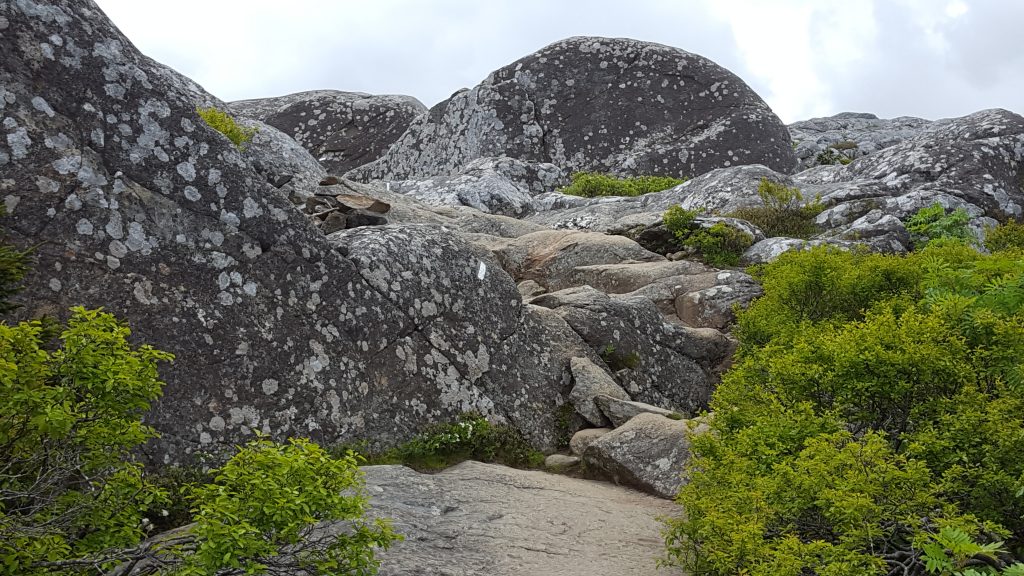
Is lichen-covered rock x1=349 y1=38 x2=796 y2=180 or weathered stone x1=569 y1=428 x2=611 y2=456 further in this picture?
lichen-covered rock x1=349 y1=38 x2=796 y2=180

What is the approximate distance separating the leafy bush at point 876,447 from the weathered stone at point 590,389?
3012 millimetres

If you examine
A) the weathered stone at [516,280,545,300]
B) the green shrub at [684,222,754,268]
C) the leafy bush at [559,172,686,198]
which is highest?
the leafy bush at [559,172,686,198]

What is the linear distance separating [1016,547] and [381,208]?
1222 centimetres

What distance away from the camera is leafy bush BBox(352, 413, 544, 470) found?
9820mm

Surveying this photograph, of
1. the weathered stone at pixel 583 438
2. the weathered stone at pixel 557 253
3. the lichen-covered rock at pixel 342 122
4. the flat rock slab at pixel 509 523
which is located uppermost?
the lichen-covered rock at pixel 342 122

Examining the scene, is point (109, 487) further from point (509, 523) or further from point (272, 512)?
point (509, 523)

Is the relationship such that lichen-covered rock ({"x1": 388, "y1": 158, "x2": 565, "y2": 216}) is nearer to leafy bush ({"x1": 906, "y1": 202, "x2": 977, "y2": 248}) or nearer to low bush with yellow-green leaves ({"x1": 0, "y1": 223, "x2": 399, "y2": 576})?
→ leafy bush ({"x1": 906, "y1": 202, "x2": 977, "y2": 248})

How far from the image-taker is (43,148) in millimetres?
8516

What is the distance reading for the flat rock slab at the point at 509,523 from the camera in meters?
6.86

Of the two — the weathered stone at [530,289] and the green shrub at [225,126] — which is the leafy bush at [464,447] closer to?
the weathered stone at [530,289]

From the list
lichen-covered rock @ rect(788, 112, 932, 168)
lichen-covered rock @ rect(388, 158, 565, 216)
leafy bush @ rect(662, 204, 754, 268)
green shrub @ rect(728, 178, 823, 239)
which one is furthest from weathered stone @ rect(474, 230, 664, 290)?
lichen-covered rock @ rect(788, 112, 932, 168)

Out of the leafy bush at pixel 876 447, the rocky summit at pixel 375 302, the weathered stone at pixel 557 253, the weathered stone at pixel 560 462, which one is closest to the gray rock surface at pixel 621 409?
the rocky summit at pixel 375 302

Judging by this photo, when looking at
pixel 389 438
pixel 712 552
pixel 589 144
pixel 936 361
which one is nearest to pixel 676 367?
pixel 389 438

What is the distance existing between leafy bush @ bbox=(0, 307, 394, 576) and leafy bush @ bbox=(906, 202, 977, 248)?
14.6 meters
